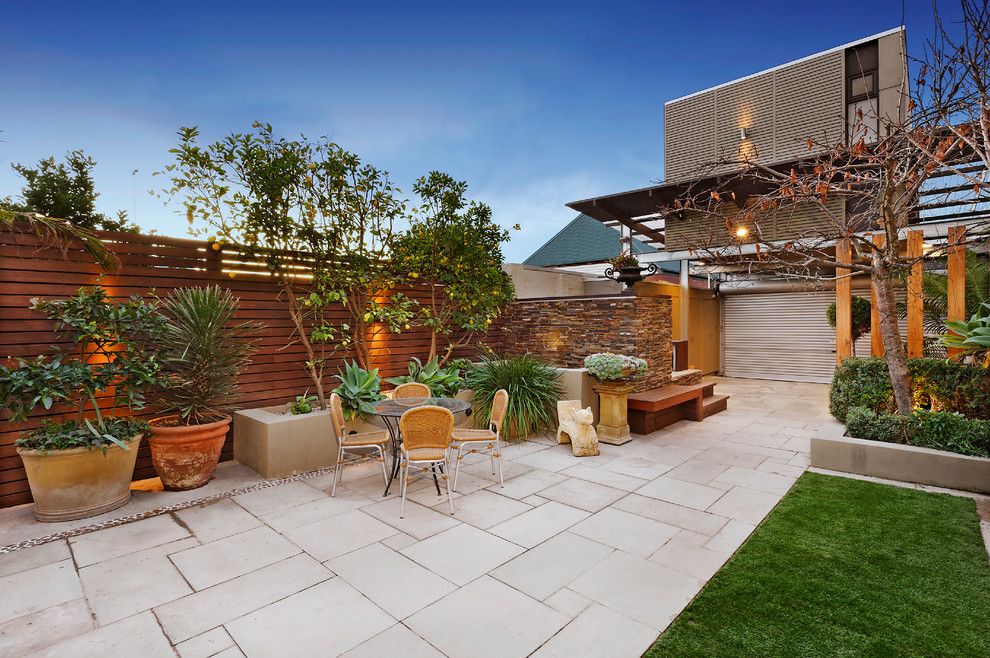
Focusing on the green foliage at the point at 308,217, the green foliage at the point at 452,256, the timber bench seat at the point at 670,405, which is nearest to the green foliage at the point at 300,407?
the green foliage at the point at 308,217

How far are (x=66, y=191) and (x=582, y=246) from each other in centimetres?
1214

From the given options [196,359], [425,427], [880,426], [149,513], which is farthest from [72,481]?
[880,426]

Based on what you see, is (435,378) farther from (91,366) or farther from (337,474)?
(91,366)

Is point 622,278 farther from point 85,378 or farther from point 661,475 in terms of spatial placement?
point 85,378

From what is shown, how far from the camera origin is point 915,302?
6051 mm

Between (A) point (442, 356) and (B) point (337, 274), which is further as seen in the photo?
(A) point (442, 356)

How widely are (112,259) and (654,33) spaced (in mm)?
8545

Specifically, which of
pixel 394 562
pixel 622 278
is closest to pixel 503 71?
pixel 622 278

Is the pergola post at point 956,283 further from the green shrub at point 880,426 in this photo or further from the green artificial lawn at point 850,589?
the green artificial lawn at point 850,589

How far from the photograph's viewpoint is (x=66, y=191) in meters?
8.48

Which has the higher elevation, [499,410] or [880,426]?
[499,410]

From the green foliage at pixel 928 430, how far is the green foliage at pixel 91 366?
6.91 metres

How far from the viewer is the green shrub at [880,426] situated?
4613mm

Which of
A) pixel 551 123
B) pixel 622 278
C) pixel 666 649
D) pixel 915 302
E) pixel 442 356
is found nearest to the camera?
pixel 666 649
